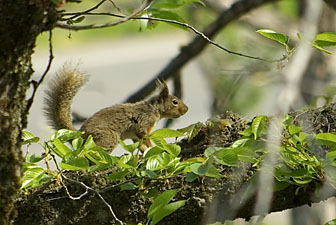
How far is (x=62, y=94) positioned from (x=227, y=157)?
200 cm

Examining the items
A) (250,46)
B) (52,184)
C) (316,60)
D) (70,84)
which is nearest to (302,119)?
(52,184)

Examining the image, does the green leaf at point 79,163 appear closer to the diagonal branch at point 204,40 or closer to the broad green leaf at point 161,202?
the broad green leaf at point 161,202

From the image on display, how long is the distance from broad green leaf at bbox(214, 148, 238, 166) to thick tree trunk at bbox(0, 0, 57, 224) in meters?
0.56

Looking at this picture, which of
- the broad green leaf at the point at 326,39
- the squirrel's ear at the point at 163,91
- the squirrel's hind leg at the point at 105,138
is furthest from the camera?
the squirrel's ear at the point at 163,91

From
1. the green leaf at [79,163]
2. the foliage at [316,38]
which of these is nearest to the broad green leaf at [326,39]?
the foliage at [316,38]

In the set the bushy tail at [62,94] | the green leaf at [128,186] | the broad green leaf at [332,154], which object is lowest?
the green leaf at [128,186]

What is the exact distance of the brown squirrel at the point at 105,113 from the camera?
3.86 metres

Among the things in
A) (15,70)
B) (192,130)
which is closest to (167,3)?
(192,130)

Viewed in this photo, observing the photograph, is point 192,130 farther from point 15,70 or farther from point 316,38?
point 15,70

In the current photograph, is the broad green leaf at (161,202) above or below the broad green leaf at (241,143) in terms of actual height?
below

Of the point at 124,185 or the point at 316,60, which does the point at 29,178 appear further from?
the point at 316,60

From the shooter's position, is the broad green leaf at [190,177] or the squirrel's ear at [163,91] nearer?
the broad green leaf at [190,177]

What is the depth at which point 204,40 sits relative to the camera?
4.35 m

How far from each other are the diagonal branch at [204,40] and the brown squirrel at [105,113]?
0.14 metres
